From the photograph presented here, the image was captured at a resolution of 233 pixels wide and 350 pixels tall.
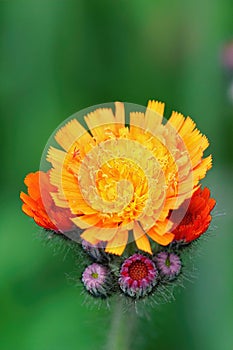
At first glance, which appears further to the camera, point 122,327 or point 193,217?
point 122,327

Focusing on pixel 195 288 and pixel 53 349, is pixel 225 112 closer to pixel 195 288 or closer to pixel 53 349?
pixel 195 288

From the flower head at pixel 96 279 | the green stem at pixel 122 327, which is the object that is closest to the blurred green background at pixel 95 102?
the green stem at pixel 122 327

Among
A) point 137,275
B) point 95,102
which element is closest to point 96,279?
point 137,275

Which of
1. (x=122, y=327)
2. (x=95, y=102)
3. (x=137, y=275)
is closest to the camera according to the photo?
(x=137, y=275)

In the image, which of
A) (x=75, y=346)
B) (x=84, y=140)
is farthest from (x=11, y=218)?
(x=84, y=140)

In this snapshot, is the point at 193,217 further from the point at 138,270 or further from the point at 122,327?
the point at 122,327

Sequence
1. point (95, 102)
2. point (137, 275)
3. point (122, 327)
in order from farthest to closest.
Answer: point (95, 102)
point (122, 327)
point (137, 275)

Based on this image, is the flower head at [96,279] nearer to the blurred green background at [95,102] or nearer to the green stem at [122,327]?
the green stem at [122,327]

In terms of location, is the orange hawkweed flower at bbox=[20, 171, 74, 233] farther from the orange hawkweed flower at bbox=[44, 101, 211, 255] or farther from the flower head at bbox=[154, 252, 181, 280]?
the flower head at bbox=[154, 252, 181, 280]

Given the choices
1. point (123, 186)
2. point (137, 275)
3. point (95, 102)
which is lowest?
point (137, 275)
